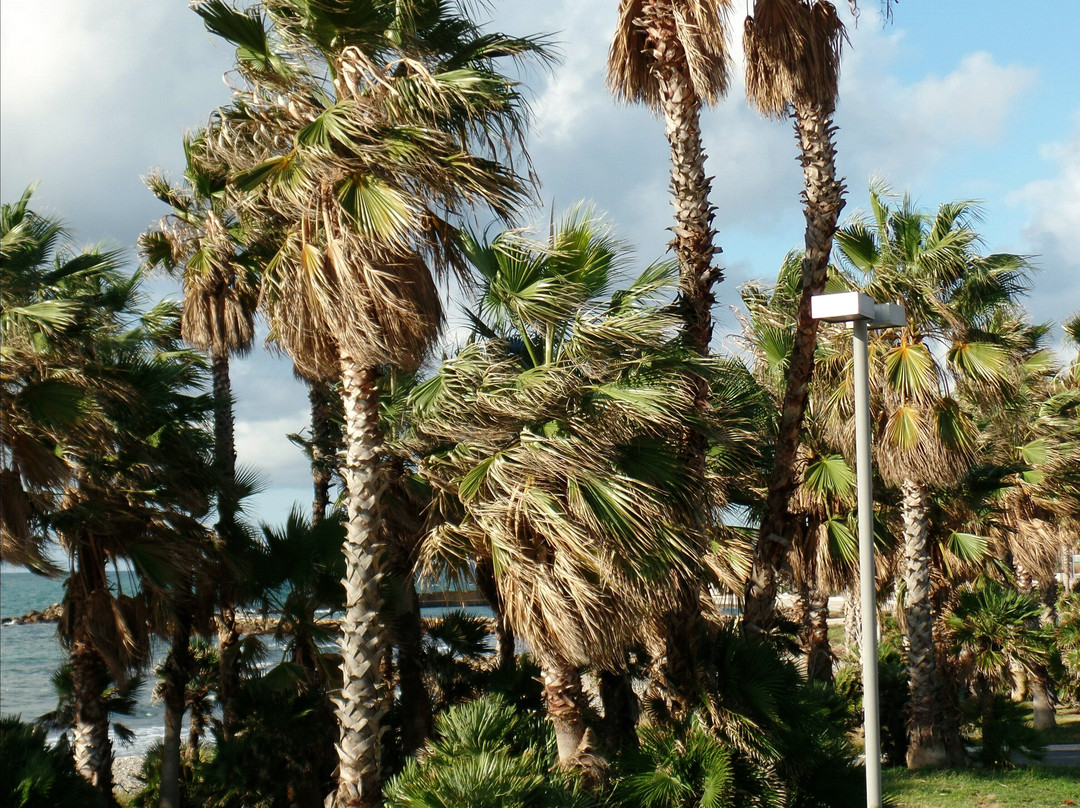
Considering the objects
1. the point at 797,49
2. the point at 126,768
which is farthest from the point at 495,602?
the point at 126,768

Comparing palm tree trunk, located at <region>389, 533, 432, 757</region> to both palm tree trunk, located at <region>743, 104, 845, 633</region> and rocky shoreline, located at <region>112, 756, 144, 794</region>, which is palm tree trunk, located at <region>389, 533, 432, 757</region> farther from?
rocky shoreline, located at <region>112, 756, 144, 794</region>

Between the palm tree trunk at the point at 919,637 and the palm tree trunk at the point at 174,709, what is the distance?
1087cm

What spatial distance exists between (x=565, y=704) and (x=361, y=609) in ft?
7.02

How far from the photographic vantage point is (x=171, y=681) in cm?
1421

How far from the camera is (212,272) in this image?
15.8 metres

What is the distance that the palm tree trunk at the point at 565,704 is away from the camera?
938cm

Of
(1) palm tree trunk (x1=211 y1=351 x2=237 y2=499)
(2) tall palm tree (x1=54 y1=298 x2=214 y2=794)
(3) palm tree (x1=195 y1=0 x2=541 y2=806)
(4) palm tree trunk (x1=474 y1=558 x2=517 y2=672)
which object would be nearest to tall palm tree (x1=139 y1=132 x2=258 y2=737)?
(1) palm tree trunk (x1=211 y1=351 x2=237 y2=499)

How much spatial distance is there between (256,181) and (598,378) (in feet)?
12.7

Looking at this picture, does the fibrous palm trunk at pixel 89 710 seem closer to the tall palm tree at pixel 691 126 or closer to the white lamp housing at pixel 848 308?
the tall palm tree at pixel 691 126

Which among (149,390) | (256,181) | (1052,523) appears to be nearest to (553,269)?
(256,181)

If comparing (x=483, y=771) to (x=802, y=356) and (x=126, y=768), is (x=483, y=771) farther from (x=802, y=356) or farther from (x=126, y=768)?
(x=126, y=768)

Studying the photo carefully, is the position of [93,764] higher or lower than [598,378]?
lower

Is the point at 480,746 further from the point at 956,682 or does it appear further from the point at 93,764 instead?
the point at 956,682

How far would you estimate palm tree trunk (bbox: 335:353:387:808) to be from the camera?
902 cm
